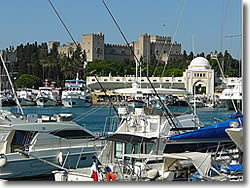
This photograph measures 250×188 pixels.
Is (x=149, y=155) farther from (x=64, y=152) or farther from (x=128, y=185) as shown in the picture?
(x=64, y=152)

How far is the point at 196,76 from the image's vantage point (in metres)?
67.1

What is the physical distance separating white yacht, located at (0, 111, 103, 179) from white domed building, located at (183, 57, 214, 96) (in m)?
55.9

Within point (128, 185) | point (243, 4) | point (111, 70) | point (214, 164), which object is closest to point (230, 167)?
point (214, 164)

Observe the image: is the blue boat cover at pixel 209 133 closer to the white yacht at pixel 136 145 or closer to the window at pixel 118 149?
the white yacht at pixel 136 145

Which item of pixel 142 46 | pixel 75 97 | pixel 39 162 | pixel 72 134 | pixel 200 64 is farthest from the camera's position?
pixel 142 46

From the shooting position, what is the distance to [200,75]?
66625mm

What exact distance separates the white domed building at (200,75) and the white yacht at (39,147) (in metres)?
55.9

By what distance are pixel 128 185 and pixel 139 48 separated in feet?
320

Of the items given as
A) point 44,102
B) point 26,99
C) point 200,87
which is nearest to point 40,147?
point 44,102

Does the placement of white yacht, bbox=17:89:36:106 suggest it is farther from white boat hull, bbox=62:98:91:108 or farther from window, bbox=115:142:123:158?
window, bbox=115:142:123:158

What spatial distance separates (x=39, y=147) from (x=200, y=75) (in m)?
57.6

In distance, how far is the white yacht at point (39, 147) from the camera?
394 inches

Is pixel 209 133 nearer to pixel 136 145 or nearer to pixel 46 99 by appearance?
pixel 136 145

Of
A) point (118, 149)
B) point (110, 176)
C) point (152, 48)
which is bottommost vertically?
point (110, 176)
